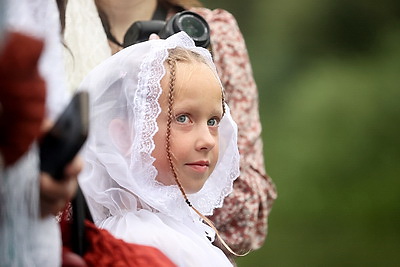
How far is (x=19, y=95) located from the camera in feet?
1.89

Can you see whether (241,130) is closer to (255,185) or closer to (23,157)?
(255,185)

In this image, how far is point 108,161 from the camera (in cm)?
105

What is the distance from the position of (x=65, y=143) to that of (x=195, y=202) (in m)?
0.56

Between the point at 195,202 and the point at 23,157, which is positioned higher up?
the point at 23,157

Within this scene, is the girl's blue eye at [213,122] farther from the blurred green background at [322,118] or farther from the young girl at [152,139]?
the blurred green background at [322,118]

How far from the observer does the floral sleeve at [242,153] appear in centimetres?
139

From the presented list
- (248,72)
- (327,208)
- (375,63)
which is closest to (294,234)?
(327,208)

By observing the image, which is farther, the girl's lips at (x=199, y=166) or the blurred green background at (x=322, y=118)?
the blurred green background at (x=322, y=118)

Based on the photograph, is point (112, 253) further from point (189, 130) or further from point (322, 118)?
point (322, 118)

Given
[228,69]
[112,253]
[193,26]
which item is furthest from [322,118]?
[112,253]

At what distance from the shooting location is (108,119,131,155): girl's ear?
1.07 metres

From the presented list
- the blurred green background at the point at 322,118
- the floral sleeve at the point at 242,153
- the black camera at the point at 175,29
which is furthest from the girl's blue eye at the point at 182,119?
the blurred green background at the point at 322,118

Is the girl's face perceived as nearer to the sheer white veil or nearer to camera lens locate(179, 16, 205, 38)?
the sheer white veil

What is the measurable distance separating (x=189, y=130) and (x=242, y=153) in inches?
16.0
